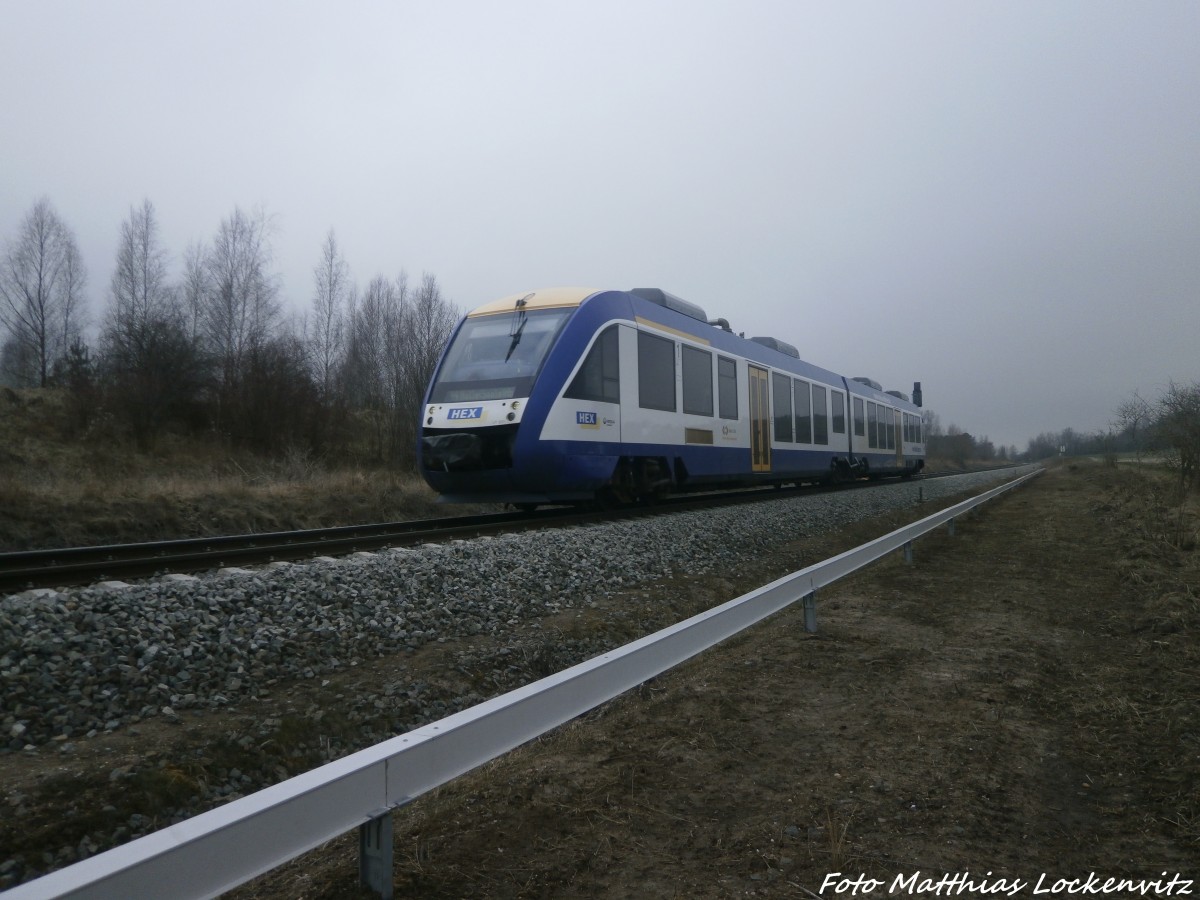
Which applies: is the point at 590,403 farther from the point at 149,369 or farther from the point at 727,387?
the point at 149,369

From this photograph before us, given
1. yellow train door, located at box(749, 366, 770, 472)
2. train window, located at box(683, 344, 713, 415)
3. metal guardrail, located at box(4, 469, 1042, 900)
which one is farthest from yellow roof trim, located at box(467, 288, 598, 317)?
metal guardrail, located at box(4, 469, 1042, 900)

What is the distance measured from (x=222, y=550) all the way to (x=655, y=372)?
6.90m

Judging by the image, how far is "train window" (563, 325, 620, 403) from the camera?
35.6ft

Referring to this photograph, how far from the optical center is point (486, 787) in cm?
314

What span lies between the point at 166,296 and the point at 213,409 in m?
12.6

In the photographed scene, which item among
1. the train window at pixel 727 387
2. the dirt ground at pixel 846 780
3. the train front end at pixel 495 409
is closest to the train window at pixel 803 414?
the train window at pixel 727 387

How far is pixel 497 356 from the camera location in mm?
11164

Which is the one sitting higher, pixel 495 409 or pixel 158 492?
pixel 495 409

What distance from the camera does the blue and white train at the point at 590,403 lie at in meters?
10.4

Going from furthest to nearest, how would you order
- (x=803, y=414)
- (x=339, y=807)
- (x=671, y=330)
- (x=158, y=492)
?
(x=803, y=414), (x=158, y=492), (x=671, y=330), (x=339, y=807)

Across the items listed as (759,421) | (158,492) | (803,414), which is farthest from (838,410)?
(158,492)

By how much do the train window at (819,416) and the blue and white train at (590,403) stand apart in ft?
14.6

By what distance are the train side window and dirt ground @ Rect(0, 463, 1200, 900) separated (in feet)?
39.7

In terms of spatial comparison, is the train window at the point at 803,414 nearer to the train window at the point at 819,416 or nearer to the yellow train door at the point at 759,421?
the train window at the point at 819,416
